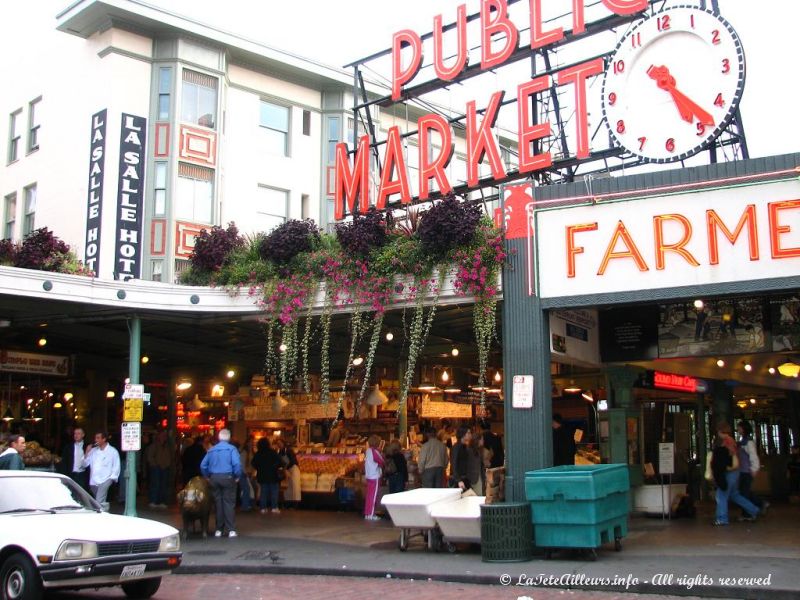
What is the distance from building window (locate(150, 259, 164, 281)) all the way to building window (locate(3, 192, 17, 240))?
269 inches

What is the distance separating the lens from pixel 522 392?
499 inches

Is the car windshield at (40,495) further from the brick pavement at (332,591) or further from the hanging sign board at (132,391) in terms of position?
the hanging sign board at (132,391)

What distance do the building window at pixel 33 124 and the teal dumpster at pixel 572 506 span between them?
2370 cm

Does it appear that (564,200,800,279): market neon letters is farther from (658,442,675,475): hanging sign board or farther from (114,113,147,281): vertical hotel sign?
(114,113,147,281): vertical hotel sign

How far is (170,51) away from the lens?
86.7 ft

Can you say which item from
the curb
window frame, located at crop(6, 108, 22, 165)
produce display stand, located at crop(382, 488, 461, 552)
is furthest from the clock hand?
window frame, located at crop(6, 108, 22, 165)

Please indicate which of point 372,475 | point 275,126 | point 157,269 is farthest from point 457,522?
point 275,126

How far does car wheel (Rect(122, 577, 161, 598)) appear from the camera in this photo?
9930mm

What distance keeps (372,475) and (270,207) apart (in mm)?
13925

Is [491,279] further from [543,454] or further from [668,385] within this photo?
[668,385]

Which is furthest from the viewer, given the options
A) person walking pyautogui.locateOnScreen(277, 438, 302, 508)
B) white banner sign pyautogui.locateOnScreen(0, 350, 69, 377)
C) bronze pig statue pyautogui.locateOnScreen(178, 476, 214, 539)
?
person walking pyautogui.locateOnScreen(277, 438, 302, 508)

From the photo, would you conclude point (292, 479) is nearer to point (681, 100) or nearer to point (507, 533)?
point (507, 533)

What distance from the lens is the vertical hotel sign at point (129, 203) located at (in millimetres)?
23547

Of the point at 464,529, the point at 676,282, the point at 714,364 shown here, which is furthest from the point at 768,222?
the point at 714,364
